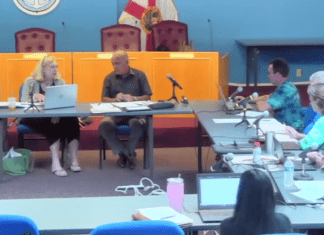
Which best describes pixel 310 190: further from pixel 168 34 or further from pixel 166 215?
pixel 168 34

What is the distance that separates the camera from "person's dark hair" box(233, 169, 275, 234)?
7.57 ft

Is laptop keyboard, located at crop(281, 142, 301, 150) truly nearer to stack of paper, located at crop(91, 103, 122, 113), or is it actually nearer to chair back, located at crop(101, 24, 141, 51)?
stack of paper, located at crop(91, 103, 122, 113)

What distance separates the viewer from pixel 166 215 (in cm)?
281

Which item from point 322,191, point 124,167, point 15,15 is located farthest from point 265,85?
point 322,191

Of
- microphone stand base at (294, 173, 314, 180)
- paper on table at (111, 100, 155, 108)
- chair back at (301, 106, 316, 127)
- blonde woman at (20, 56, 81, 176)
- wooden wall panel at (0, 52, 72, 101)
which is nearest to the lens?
microphone stand base at (294, 173, 314, 180)

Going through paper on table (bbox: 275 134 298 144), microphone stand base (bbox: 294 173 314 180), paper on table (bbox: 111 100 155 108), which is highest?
paper on table (bbox: 111 100 155 108)

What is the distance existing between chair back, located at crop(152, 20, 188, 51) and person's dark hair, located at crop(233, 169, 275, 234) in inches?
263

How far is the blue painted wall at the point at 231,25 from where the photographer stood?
1007 centimetres

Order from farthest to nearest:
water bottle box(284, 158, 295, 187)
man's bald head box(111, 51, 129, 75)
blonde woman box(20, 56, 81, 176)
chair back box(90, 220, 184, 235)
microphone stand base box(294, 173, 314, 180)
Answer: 1. man's bald head box(111, 51, 129, 75)
2. blonde woman box(20, 56, 81, 176)
3. microphone stand base box(294, 173, 314, 180)
4. water bottle box(284, 158, 295, 187)
5. chair back box(90, 220, 184, 235)

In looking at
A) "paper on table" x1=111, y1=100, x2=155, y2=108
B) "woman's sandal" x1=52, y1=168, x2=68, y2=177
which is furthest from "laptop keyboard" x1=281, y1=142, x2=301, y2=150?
"woman's sandal" x1=52, y1=168, x2=68, y2=177

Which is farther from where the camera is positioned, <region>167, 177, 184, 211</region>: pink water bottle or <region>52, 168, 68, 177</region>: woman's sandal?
<region>52, 168, 68, 177</region>: woman's sandal

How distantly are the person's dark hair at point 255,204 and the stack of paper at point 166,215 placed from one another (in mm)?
408

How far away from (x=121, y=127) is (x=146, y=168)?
1.61 ft

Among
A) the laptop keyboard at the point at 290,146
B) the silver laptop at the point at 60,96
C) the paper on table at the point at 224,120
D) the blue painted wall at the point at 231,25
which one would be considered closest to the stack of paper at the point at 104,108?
the silver laptop at the point at 60,96
